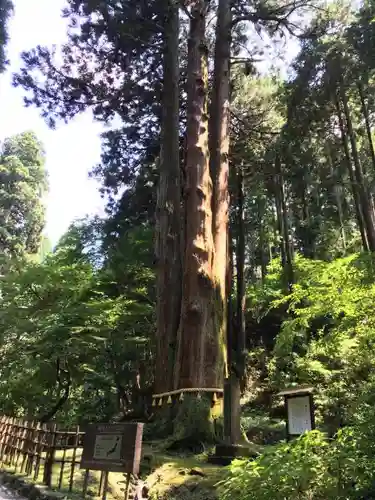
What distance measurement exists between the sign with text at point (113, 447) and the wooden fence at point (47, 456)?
188mm

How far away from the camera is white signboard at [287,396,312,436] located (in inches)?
218

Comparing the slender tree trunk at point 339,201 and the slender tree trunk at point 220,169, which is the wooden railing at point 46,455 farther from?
the slender tree trunk at point 339,201

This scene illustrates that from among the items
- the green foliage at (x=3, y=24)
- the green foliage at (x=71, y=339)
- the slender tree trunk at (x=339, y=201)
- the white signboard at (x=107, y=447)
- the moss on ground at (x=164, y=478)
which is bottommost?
the moss on ground at (x=164, y=478)

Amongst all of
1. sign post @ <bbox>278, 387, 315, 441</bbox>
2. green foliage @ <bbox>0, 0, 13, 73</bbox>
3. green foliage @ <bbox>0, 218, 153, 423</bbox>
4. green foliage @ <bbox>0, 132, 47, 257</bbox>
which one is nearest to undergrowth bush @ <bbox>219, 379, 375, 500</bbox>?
sign post @ <bbox>278, 387, 315, 441</bbox>

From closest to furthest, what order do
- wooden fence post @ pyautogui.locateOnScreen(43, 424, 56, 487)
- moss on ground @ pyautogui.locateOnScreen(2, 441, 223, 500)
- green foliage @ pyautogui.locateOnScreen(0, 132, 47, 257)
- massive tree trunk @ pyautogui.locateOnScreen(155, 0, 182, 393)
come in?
moss on ground @ pyautogui.locateOnScreen(2, 441, 223, 500) → wooden fence post @ pyautogui.locateOnScreen(43, 424, 56, 487) → massive tree trunk @ pyautogui.locateOnScreen(155, 0, 182, 393) → green foliage @ pyautogui.locateOnScreen(0, 132, 47, 257)

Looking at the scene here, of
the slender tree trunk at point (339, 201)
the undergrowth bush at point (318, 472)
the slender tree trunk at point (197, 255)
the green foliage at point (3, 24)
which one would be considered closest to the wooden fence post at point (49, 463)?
→ the slender tree trunk at point (197, 255)

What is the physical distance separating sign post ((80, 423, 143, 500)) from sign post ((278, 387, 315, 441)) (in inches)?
77.3

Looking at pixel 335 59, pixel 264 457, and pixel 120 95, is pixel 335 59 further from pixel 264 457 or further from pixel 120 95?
pixel 264 457

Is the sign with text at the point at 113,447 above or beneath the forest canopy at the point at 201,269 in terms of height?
beneath

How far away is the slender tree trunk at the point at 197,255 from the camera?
24.3 feet

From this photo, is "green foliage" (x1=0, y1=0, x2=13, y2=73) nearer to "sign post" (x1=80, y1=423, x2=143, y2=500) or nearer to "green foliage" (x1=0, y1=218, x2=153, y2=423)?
"green foliage" (x1=0, y1=218, x2=153, y2=423)

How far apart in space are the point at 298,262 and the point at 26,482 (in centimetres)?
1185

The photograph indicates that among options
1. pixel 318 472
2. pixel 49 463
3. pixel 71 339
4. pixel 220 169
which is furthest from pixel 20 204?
pixel 318 472

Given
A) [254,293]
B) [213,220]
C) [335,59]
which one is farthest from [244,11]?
[254,293]
